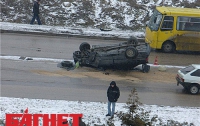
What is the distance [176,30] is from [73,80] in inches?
339

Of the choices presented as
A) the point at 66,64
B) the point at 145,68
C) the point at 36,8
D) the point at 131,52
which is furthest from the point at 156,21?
the point at 36,8

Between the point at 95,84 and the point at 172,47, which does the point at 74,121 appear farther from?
the point at 172,47

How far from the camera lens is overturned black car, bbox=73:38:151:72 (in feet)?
61.8

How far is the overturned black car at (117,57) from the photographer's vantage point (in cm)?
1883

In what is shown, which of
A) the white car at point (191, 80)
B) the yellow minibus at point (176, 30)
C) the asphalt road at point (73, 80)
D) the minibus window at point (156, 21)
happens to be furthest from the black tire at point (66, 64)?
the minibus window at point (156, 21)

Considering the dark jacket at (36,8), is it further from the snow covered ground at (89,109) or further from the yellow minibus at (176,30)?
the snow covered ground at (89,109)

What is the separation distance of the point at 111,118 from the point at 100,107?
3.27 feet

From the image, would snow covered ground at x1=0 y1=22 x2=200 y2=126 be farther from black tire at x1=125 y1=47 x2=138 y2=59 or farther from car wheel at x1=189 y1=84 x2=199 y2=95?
black tire at x1=125 y1=47 x2=138 y2=59

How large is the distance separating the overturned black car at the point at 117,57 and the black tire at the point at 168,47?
4812 millimetres

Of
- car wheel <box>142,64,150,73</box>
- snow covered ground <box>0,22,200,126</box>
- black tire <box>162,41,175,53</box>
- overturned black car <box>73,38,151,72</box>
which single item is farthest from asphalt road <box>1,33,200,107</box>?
black tire <box>162,41,175,53</box>

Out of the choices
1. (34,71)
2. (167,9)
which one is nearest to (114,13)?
(167,9)

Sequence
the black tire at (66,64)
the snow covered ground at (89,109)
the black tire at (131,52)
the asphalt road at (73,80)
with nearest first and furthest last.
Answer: the snow covered ground at (89,109)
the asphalt road at (73,80)
the black tire at (131,52)
the black tire at (66,64)

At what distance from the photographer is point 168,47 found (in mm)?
24031

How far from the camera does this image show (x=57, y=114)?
12.4 meters
